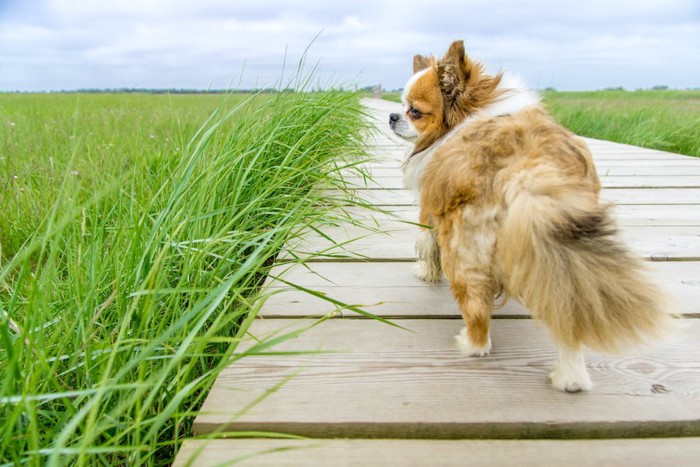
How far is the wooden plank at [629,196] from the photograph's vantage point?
2.89 m

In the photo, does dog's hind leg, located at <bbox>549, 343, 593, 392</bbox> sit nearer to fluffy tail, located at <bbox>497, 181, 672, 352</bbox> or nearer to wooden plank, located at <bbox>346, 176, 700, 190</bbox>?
fluffy tail, located at <bbox>497, 181, 672, 352</bbox>

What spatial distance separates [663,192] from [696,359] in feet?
7.29

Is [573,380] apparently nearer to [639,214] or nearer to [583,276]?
[583,276]

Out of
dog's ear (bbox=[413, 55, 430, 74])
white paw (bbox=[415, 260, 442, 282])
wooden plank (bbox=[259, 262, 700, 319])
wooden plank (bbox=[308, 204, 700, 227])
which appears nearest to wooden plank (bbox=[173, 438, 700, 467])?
wooden plank (bbox=[259, 262, 700, 319])

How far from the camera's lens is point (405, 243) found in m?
2.27

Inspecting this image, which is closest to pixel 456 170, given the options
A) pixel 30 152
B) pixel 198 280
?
pixel 198 280

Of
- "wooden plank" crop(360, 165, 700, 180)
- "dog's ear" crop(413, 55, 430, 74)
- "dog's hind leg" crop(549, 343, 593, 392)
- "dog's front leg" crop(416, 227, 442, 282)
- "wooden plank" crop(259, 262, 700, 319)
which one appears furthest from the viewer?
"wooden plank" crop(360, 165, 700, 180)

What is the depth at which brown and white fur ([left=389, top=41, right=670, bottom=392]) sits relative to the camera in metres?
1.05

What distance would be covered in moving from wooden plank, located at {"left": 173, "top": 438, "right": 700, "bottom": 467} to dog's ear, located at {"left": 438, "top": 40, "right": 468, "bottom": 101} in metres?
1.32

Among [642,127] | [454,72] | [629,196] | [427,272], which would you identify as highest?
[454,72]

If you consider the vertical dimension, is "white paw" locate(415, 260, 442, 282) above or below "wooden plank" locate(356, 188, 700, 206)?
below

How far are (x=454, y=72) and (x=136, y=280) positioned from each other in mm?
1384

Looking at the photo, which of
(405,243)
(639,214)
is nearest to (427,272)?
(405,243)

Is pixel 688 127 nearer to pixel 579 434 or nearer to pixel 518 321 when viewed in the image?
pixel 518 321
